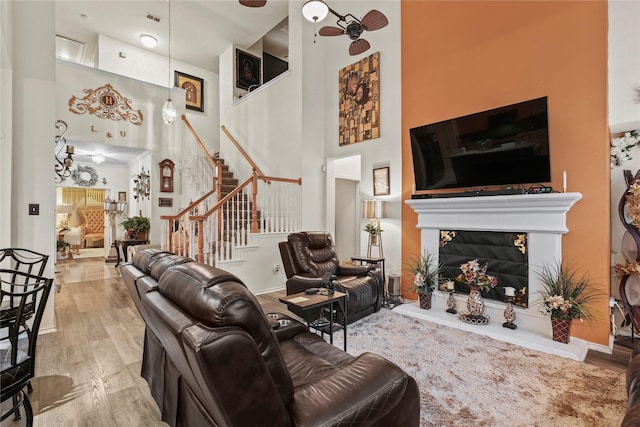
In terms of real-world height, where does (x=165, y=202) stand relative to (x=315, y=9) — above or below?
below

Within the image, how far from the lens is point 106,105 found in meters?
6.09

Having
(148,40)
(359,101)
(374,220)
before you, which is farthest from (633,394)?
(148,40)

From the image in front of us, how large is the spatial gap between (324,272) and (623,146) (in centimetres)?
350

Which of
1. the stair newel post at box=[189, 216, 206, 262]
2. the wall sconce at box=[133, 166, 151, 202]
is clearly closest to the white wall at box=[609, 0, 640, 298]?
the stair newel post at box=[189, 216, 206, 262]

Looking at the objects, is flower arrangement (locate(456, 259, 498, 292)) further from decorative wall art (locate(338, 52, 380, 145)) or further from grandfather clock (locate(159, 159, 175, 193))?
grandfather clock (locate(159, 159, 175, 193))

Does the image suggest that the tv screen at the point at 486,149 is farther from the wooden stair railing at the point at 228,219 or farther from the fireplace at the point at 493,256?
the wooden stair railing at the point at 228,219

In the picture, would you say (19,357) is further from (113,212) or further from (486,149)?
(113,212)

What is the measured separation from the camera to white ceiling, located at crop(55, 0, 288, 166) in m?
6.34

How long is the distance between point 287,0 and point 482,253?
6.15m

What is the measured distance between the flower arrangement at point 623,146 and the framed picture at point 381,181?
2.59 meters

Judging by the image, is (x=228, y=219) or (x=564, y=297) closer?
(x=564, y=297)

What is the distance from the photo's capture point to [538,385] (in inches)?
89.0

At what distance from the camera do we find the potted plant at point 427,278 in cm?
397

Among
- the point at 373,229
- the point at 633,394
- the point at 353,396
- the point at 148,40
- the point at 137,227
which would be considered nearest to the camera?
the point at 353,396
